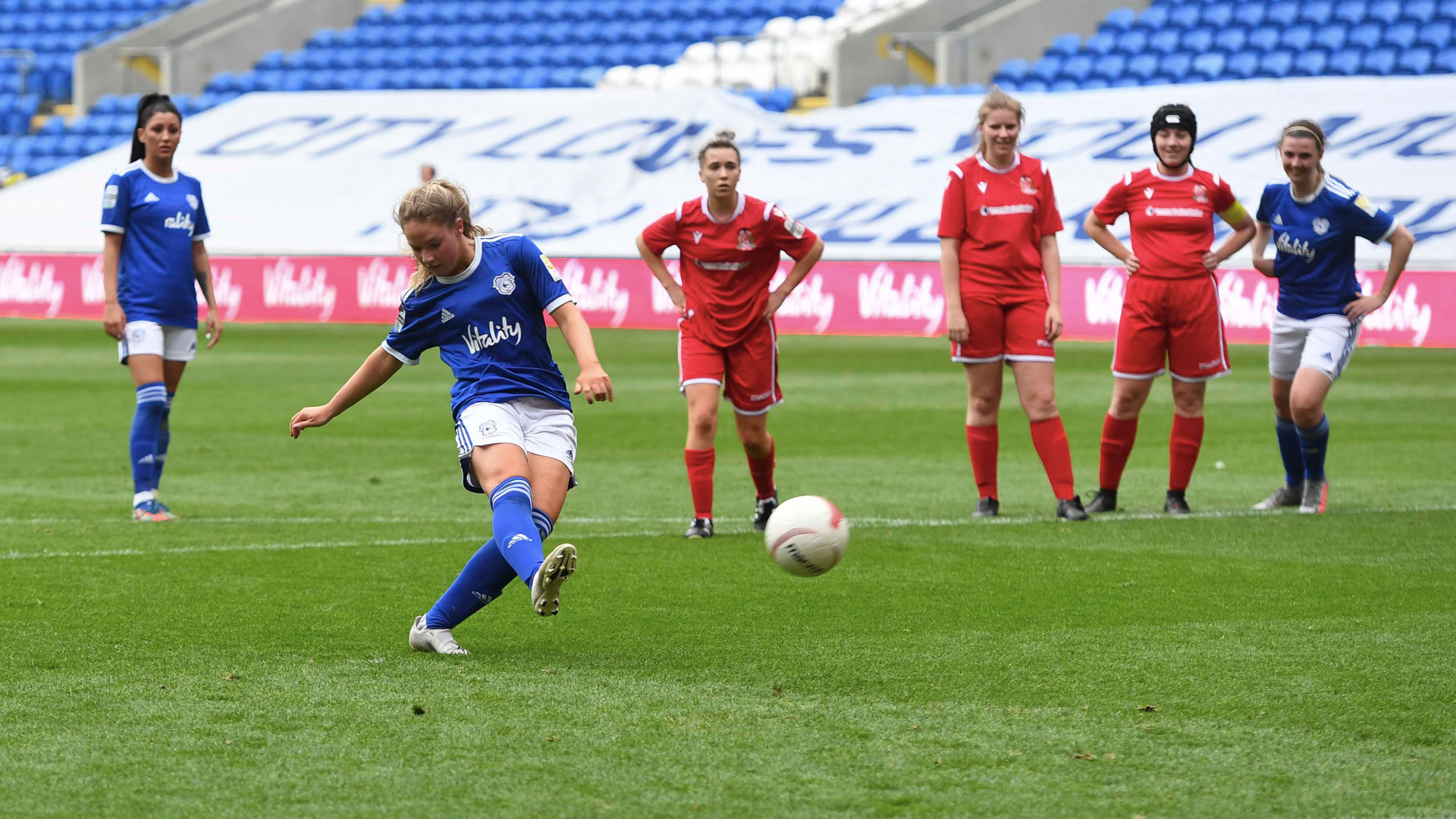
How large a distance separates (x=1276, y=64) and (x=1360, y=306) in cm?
2010

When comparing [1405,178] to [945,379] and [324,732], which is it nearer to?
[945,379]

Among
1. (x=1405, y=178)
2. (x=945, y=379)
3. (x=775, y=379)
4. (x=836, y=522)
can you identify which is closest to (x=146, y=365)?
(x=775, y=379)

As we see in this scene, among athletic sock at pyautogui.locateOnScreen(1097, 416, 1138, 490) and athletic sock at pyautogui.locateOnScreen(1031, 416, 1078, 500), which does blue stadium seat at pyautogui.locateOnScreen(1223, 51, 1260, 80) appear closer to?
athletic sock at pyautogui.locateOnScreen(1097, 416, 1138, 490)

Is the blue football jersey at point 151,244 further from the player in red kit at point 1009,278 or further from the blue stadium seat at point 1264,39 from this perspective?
the blue stadium seat at point 1264,39

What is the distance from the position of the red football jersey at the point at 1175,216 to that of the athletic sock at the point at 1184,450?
2.35 feet

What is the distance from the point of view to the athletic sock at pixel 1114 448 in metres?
8.84

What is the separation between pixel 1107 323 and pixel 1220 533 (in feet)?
41.5

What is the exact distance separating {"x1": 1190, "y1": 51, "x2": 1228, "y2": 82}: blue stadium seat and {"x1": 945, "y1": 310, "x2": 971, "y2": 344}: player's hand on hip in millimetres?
20688

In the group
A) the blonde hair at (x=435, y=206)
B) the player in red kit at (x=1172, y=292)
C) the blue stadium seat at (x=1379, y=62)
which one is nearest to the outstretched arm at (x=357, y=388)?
the blonde hair at (x=435, y=206)

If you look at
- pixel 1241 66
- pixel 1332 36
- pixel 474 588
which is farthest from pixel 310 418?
pixel 1332 36

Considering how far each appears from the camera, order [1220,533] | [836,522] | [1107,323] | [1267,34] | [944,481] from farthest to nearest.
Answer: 1. [1267,34]
2. [1107,323]
3. [944,481]
4. [1220,533]
5. [836,522]

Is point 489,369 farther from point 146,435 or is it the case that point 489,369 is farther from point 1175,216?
point 1175,216

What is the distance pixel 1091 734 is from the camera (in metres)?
4.46

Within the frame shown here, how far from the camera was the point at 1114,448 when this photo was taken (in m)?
8.88
